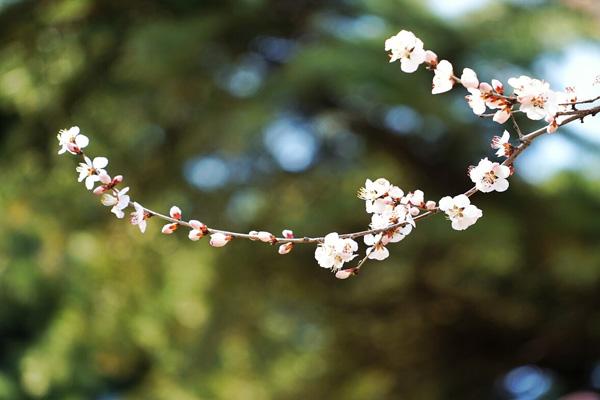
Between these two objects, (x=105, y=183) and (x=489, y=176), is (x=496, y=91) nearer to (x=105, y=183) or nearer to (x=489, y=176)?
(x=489, y=176)

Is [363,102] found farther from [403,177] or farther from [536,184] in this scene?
[536,184]

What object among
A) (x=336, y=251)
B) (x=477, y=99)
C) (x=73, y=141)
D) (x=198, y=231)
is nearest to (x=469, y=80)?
(x=477, y=99)

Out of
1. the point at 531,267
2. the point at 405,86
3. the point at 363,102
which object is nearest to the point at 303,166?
the point at 363,102

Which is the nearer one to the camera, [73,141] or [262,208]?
[73,141]

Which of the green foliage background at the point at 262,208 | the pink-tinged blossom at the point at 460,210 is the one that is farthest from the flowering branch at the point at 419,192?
the green foliage background at the point at 262,208

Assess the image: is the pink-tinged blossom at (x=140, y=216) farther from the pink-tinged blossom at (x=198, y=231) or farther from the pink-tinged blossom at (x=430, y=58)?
the pink-tinged blossom at (x=430, y=58)
